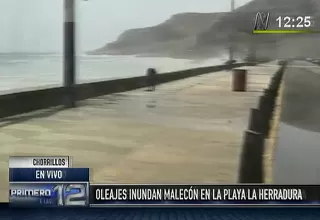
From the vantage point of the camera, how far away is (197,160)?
4.67 feet

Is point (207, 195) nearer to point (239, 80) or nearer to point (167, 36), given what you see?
point (239, 80)

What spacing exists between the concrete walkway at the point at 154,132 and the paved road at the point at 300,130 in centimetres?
9

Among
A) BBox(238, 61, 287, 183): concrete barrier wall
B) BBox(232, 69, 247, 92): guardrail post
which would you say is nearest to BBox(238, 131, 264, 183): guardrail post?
BBox(238, 61, 287, 183): concrete barrier wall

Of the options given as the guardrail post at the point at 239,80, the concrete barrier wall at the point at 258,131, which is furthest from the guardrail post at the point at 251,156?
the guardrail post at the point at 239,80

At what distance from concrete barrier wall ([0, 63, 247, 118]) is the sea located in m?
0.02

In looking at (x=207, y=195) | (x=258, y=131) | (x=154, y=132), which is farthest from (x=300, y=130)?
(x=154, y=132)

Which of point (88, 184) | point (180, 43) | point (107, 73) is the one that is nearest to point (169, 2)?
point (180, 43)

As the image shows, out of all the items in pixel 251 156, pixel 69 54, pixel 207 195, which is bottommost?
pixel 207 195

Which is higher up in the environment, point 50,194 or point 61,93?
point 61,93

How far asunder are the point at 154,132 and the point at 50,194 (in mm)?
400

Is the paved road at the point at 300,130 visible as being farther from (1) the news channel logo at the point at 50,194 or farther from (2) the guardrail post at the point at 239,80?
(1) the news channel logo at the point at 50,194

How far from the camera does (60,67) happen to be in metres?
1.45

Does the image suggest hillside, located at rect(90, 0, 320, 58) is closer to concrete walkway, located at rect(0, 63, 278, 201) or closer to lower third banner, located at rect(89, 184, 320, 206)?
concrete walkway, located at rect(0, 63, 278, 201)

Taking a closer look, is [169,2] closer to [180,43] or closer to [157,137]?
[180,43]
